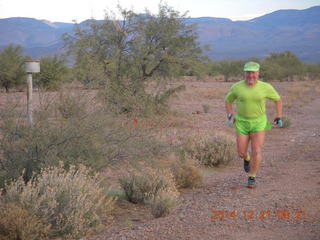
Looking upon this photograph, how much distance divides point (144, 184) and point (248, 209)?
1885 millimetres

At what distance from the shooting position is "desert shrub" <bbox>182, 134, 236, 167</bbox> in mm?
10656

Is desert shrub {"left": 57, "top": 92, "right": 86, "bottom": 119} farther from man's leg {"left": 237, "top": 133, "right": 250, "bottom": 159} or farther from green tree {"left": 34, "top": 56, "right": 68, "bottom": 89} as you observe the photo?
green tree {"left": 34, "top": 56, "right": 68, "bottom": 89}

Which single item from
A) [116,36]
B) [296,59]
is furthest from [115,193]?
[296,59]

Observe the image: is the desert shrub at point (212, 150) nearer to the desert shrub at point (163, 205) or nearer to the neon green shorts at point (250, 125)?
the neon green shorts at point (250, 125)

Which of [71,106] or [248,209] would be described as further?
[71,106]

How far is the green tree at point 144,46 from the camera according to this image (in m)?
19.1

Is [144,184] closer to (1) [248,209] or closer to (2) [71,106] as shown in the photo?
Answer: (2) [71,106]

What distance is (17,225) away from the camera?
5242 mm

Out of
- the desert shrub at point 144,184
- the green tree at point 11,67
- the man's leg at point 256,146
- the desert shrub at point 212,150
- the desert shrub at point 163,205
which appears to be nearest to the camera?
the desert shrub at point 163,205

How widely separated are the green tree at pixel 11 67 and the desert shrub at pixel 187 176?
25.1 meters
